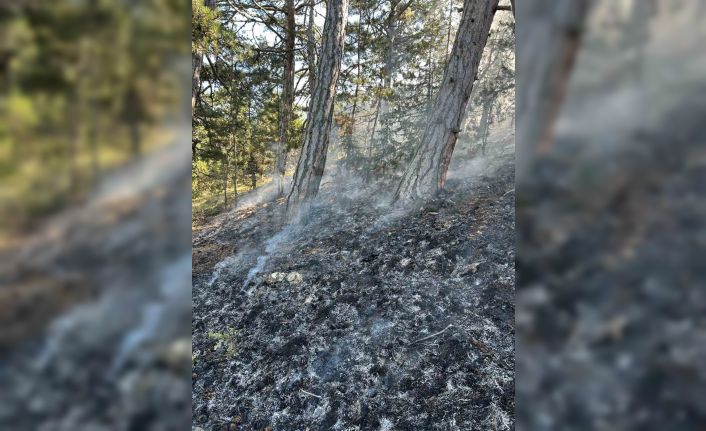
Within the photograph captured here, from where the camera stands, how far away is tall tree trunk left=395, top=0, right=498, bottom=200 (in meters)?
3.22

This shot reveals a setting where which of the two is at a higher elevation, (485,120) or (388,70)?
(388,70)

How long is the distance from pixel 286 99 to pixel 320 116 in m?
1.44

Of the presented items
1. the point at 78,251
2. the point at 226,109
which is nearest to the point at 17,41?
the point at 78,251

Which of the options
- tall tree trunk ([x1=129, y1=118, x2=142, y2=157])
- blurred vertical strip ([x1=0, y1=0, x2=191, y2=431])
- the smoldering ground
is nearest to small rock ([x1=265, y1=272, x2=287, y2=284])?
the smoldering ground

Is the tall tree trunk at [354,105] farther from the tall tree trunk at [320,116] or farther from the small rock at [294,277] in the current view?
the small rock at [294,277]

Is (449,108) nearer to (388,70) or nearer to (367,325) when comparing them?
(388,70)

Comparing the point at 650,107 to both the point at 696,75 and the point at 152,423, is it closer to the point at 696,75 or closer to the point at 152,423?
the point at 696,75

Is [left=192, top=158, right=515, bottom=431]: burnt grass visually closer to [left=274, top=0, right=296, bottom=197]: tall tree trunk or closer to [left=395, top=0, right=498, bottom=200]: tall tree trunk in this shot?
[left=395, top=0, right=498, bottom=200]: tall tree trunk

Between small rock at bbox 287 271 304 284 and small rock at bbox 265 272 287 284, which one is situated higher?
small rock at bbox 287 271 304 284

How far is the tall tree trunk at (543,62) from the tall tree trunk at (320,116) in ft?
10.1

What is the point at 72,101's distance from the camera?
0.62 meters

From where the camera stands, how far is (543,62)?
0.47 m

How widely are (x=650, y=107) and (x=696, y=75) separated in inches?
2.5

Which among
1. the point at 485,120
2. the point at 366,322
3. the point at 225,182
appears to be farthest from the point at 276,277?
the point at 485,120
